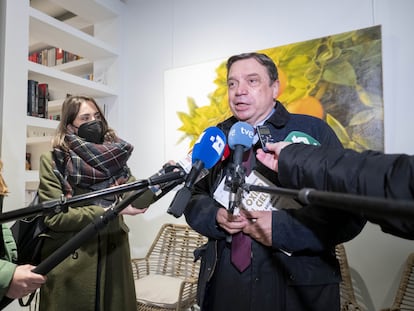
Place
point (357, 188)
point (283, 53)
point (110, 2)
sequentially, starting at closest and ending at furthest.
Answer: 1. point (357, 188)
2. point (283, 53)
3. point (110, 2)

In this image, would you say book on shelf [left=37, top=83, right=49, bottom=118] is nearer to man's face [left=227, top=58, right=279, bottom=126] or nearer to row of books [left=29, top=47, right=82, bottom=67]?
row of books [left=29, top=47, right=82, bottom=67]

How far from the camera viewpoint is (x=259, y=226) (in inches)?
36.1

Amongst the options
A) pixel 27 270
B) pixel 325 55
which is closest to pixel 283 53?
pixel 325 55

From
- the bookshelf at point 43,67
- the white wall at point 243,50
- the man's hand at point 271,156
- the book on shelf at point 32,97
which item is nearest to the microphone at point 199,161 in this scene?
the man's hand at point 271,156

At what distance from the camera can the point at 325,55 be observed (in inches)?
75.5

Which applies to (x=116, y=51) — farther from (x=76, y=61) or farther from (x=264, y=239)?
(x=264, y=239)

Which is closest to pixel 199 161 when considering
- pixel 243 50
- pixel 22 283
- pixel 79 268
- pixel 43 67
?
pixel 22 283

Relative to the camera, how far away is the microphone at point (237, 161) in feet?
2.36

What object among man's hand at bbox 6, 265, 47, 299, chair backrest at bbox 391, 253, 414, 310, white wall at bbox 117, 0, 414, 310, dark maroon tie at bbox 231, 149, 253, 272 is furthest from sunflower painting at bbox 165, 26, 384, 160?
man's hand at bbox 6, 265, 47, 299

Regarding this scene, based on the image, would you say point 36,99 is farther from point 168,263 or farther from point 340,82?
point 340,82

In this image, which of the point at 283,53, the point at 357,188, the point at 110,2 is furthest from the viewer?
the point at 110,2

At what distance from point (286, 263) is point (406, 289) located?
1.16 meters

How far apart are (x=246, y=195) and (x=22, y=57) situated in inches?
68.7

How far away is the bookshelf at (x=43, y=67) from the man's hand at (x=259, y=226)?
5.04ft
